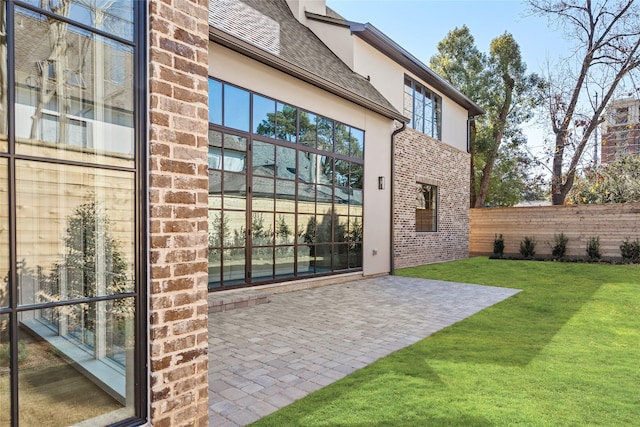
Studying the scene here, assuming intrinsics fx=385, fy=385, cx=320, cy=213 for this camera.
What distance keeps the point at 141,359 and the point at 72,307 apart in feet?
1.37

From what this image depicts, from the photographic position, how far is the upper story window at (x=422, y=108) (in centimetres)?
1259

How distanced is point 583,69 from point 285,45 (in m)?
15.0

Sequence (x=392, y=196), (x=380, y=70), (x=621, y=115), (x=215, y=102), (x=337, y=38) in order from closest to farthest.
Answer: (x=215, y=102) < (x=337, y=38) < (x=392, y=196) < (x=380, y=70) < (x=621, y=115)

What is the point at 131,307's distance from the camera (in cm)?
194

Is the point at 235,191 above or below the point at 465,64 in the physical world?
below

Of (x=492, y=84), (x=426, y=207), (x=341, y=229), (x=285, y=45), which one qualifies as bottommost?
(x=341, y=229)

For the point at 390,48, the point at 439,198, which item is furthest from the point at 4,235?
Answer: the point at 439,198

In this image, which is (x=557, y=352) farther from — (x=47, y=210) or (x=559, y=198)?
(x=559, y=198)

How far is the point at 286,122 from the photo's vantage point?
306 inches

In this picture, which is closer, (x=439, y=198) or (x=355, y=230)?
(x=355, y=230)

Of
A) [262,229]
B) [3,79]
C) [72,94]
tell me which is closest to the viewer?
[3,79]

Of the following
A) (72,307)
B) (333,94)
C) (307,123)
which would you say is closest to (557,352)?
(72,307)

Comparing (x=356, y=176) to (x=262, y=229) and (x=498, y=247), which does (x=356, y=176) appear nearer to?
(x=262, y=229)

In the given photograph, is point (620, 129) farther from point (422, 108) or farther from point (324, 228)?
point (324, 228)
